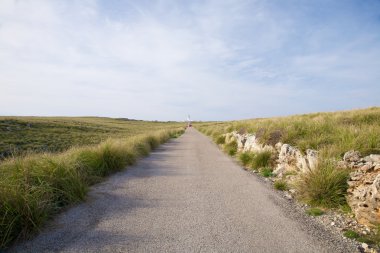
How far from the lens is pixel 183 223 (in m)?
5.03

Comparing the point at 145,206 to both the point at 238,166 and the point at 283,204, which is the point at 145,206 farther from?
the point at 238,166

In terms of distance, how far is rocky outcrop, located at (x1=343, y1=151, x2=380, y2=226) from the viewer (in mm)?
4812

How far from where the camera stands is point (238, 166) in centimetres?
1132

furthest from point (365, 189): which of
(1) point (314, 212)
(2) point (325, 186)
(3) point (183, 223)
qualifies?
(3) point (183, 223)

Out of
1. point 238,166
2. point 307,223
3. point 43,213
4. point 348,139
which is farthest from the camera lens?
point 238,166

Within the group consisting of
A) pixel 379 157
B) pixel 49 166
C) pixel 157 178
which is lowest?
pixel 157 178

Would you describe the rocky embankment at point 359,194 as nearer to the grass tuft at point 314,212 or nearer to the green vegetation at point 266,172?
the grass tuft at point 314,212

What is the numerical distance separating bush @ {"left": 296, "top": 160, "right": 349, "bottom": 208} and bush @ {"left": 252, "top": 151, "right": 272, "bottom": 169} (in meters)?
4.01

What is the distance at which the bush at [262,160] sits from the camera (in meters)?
10.5

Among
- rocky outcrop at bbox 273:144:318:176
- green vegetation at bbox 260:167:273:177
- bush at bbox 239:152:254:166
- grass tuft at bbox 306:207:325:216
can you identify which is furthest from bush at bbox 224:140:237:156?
grass tuft at bbox 306:207:325:216

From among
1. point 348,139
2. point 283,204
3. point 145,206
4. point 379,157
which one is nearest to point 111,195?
point 145,206

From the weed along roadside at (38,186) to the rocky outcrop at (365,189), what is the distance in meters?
5.54

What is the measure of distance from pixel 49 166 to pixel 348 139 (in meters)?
7.80

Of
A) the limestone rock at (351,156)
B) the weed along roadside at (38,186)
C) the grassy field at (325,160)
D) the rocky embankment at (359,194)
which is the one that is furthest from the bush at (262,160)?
the weed along roadside at (38,186)
